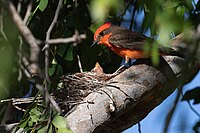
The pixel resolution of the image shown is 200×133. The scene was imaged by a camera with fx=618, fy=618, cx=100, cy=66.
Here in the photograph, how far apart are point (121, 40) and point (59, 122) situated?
4.48 feet

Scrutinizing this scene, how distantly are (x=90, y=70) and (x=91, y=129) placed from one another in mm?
1468

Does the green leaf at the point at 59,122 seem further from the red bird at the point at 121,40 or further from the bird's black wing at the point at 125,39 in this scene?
the bird's black wing at the point at 125,39

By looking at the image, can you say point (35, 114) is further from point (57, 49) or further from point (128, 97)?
point (57, 49)

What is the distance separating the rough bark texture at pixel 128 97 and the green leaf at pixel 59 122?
46 millimetres

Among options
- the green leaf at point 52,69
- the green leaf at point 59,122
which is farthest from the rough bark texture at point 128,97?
the green leaf at point 52,69

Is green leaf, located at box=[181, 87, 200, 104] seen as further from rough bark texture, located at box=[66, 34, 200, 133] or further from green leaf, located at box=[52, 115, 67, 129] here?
green leaf, located at box=[52, 115, 67, 129]

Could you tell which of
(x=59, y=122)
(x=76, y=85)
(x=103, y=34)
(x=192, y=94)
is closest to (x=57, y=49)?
(x=76, y=85)

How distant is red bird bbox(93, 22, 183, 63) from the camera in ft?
13.2

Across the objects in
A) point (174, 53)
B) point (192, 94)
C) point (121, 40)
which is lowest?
point (121, 40)

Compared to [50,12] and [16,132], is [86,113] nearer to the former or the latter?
[16,132]

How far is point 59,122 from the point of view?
3.00 m

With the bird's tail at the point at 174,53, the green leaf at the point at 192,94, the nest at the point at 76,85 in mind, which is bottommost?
the nest at the point at 76,85

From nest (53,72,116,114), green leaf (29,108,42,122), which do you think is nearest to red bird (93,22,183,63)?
nest (53,72,116,114)

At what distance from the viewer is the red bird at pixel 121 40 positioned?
4031mm
